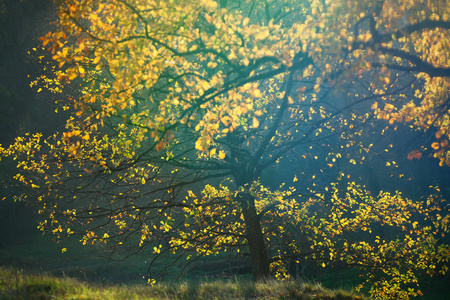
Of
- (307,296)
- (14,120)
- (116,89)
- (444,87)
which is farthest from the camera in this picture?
(14,120)

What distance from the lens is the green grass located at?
19.3 ft

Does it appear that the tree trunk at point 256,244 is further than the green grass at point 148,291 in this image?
Yes

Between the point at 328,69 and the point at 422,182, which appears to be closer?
the point at 328,69

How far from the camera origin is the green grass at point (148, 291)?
5.89m

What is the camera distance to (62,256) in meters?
22.7

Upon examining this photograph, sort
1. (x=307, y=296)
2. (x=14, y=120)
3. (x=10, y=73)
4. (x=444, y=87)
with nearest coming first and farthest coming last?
(x=307, y=296) < (x=444, y=87) < (x=14, y=120) < (x=10, y=73)

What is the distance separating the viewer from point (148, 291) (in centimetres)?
744

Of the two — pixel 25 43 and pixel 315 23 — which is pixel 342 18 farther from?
pixel 25 43

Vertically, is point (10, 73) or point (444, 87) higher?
point (10, 73)

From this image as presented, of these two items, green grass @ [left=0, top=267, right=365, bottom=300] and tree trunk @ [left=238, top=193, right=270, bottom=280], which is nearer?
green grass @ [left=0, top=267, right=365, bottom=300]

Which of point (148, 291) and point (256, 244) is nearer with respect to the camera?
point (148, 291)

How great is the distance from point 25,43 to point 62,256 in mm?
15072

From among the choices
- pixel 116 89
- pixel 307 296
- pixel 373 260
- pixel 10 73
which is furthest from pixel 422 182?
pixel 10 73

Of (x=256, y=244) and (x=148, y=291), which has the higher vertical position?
(x=256, y=244)
